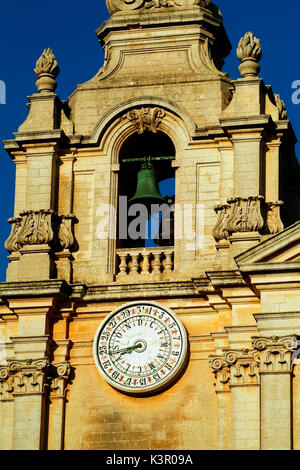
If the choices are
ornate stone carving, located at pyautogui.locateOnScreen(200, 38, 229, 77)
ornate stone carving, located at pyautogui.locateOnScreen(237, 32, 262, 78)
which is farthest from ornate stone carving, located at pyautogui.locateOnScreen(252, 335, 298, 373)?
ornate stone carving, located at pyautogui.locateOnScreen(200, 38, 229, 77)

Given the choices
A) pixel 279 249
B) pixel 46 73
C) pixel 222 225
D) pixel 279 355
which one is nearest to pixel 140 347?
pixel 222 225

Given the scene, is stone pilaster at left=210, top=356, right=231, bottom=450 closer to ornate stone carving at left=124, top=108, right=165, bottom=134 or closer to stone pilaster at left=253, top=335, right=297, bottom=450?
stone pilaster at left=253, top=335, right=297, bottom=450

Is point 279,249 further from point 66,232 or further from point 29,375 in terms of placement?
point 29,375

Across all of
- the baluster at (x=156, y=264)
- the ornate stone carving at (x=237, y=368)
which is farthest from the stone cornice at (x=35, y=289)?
the ornate stone carving at (x=237, y=368)

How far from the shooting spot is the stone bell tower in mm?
33812

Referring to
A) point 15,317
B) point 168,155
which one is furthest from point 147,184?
point 15,317

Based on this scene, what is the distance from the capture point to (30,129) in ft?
119

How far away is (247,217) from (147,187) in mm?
2333

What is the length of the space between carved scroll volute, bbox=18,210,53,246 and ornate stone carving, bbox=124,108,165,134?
221 cm

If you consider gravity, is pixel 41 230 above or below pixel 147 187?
below

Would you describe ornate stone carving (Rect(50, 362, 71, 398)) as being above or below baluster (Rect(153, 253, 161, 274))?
below

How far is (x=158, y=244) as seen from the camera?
36.8 meters

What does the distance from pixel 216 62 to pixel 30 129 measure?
362 cm

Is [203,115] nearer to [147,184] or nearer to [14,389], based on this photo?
[147,184]
